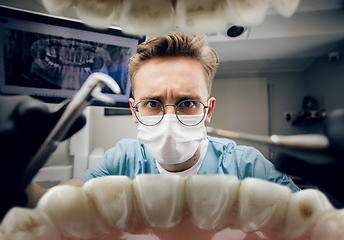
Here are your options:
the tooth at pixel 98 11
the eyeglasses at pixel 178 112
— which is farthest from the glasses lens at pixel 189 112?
the tooth at pixel 98 11

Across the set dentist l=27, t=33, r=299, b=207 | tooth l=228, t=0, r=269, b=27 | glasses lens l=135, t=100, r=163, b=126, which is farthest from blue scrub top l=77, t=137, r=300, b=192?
tooth l=228, t=0, r=269, b=27

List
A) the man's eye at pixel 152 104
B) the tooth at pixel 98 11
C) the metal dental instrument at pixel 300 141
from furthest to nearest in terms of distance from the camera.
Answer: the man's eye at pixel 152 104, the tooth at pixel 98 11, the metal dental instrument at pixel 300 141

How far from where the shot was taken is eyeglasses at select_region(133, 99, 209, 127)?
40 centimetres

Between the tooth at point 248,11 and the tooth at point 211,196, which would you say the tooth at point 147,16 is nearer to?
the tooth at point 248,11

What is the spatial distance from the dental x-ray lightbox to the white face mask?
142 mm

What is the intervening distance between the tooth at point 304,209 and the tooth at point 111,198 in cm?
22

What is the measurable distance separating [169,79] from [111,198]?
266 mm

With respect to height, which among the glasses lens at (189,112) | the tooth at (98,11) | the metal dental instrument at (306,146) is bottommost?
the metal dental instrument at (306,146)

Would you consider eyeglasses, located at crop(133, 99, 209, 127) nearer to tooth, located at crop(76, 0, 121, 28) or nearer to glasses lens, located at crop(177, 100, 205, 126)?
glasses lens, located at crop(177, 100, 205, 126)

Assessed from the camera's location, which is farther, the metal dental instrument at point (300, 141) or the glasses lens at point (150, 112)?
the glasses lens at point (150, 112)

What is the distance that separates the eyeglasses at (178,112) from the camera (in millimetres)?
397

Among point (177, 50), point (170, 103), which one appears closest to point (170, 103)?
point (170, 103)

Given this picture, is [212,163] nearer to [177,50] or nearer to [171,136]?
[171,136]

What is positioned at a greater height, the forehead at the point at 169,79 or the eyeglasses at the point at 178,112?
the forehead at the point at 169,79
